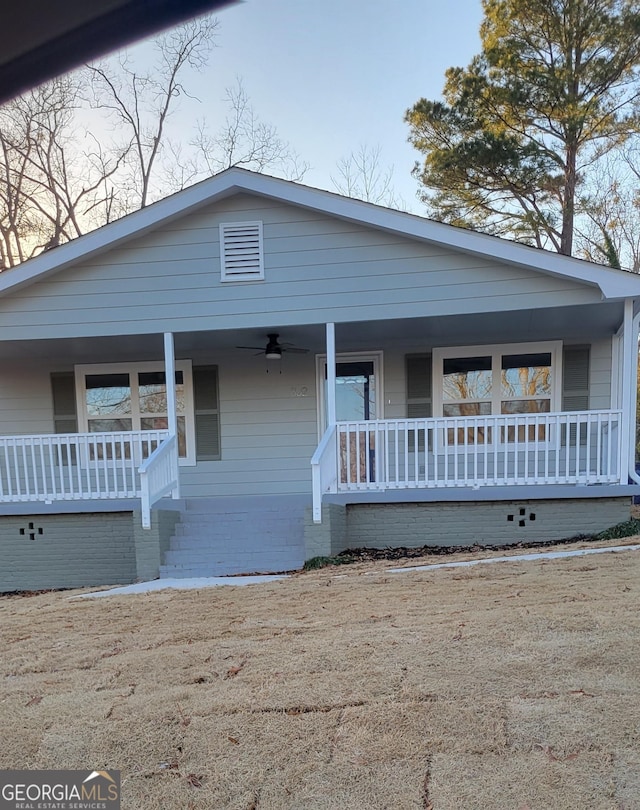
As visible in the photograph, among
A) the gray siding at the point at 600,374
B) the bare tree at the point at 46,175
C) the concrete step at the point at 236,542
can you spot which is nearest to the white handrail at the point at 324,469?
the concrete step at the point at 236,542

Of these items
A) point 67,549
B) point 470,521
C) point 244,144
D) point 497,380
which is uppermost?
point 244,144

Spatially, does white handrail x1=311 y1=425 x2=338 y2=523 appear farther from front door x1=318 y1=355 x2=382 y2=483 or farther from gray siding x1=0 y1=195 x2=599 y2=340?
front door x1=318 y1=355 x2=382 y2=483

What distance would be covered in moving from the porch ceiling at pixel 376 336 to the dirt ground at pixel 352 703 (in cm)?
383

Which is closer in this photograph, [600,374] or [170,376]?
[170,376]

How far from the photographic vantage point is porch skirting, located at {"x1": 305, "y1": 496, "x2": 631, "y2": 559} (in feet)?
18.6

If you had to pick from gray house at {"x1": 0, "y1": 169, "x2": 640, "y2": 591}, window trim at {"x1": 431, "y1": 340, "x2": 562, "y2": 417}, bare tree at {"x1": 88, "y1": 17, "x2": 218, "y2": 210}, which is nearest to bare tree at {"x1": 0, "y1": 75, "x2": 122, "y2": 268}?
bare tree at {"x1": 88, "y1": 17, "x2": 218, "y2": 210}

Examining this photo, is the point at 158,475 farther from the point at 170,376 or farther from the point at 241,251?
the point at 241,251

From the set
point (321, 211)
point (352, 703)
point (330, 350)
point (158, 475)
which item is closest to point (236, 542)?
point (158, 475)

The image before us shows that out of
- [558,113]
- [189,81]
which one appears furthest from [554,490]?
[189,81]

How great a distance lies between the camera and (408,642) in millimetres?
2533

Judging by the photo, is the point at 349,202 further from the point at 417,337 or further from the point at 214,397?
the point at 214,397

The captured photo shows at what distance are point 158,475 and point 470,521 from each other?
3.85m

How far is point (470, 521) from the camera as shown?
19.0 ft

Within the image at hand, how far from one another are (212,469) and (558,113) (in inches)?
477
